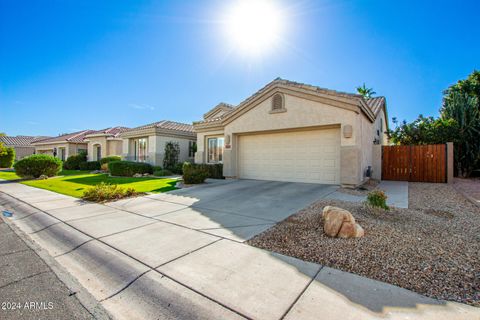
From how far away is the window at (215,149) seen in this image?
15367 millimetres

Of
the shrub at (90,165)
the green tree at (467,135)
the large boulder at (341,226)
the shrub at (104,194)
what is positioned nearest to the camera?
the large boulder at (341,226)

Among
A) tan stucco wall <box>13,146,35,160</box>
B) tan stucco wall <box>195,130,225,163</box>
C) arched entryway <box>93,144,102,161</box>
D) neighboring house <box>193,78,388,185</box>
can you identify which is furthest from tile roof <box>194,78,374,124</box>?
tan stucco wall <box>13,146,35,160</box>

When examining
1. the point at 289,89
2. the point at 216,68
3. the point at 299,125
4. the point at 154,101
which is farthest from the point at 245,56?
the point at 154,101

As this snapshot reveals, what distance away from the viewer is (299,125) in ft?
35.2

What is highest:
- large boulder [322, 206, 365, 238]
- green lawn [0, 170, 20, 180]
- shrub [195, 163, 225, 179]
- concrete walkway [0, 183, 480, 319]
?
shrub [195, 163, 225, 179]

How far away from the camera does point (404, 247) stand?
12.1 feet

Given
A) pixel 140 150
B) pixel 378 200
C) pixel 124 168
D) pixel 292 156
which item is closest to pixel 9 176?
pixel 124 168

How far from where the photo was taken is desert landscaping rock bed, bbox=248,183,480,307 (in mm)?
2781

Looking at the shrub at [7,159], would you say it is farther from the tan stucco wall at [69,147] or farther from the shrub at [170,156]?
the shrub at [170,156]

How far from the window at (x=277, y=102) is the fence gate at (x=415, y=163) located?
22.8 feet

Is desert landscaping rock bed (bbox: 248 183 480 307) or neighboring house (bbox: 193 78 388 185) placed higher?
neighboring house (bbox: 193 78 388 185)

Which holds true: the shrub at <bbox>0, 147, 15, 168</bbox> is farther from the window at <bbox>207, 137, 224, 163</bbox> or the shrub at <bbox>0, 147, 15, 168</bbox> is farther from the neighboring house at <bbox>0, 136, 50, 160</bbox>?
the window at <bbox>207, 137, 224, 163</bbox>

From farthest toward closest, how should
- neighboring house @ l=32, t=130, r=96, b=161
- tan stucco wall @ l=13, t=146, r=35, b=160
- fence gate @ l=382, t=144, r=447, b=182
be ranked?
tan stucco wall @ l=13, t=146, r=35, b=160
neighboring house @ l=32, t=130, r=96, b=161
fence gate @ l=382, t=144, r=447, b=182

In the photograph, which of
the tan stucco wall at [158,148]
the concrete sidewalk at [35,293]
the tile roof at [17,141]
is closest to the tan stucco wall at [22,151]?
the tile roof at [17,141]
